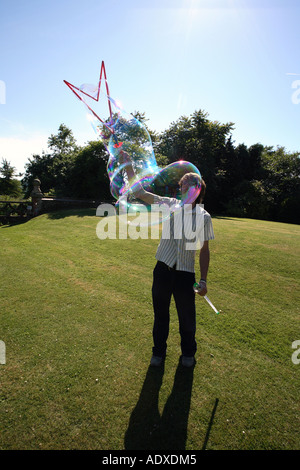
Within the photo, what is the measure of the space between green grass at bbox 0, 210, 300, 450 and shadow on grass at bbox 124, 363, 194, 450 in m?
0.01

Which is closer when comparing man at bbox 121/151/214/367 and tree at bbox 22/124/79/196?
man at bbox 121/151/214/367

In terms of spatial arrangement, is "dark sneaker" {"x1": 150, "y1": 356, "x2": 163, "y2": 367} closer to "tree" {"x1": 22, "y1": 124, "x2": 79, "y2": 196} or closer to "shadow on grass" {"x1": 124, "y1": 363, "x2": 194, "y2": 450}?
"shadow on grass" {"x1": 124, "y1": 363, "x2": 194, "y2": 450}

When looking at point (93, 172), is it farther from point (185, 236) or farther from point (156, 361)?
point (156, 361)

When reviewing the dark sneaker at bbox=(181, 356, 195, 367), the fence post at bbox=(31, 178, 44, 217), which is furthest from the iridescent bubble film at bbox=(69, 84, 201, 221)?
the fence post at bbox=(31, 178, 44, 217)

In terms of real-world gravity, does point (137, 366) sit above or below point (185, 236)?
below

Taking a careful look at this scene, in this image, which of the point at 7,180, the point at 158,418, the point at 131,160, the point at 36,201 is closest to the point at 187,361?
the point at 158,418

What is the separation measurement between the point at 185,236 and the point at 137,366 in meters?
1.91

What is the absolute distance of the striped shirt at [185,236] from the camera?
279 centimetres

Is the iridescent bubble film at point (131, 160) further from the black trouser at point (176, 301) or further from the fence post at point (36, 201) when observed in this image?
the fence post at point (36, 201)

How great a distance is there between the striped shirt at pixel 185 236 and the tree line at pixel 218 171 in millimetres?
16824

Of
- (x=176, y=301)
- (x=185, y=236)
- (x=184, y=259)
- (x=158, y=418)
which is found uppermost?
(x=185, y=236)

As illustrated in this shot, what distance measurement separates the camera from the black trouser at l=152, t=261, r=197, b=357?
2807 millimetres

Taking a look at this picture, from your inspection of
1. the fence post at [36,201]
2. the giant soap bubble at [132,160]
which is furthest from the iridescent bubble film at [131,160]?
the fence post at [36,201]

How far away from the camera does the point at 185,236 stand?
283 cm
